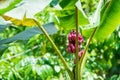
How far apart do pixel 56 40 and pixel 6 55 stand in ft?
1.56

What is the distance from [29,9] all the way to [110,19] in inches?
25.0

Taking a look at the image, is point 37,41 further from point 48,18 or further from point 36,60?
point 36,60

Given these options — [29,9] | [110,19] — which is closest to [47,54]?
[110,19]

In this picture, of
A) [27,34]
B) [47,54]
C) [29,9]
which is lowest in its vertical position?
[47,54]

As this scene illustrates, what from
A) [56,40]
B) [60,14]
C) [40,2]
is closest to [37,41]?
[56,40]

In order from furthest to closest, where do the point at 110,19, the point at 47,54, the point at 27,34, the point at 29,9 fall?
1. the point at 47,54
2. the point at 27,34
3. the point at 110,19
4. the point at 29,9

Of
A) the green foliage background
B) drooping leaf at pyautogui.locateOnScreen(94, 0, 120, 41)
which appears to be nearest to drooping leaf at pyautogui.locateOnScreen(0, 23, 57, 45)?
the green foliage background

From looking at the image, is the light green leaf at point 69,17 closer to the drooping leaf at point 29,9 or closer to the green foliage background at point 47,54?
the green foliage background at point 47,54

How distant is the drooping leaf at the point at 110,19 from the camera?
1.57 m

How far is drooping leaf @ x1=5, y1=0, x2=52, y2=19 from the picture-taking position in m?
1.03

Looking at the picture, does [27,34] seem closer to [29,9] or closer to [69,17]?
[69,17]

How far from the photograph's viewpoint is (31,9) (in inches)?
41.8

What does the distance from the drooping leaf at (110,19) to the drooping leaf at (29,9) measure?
53cm

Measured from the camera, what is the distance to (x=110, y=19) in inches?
63.5
